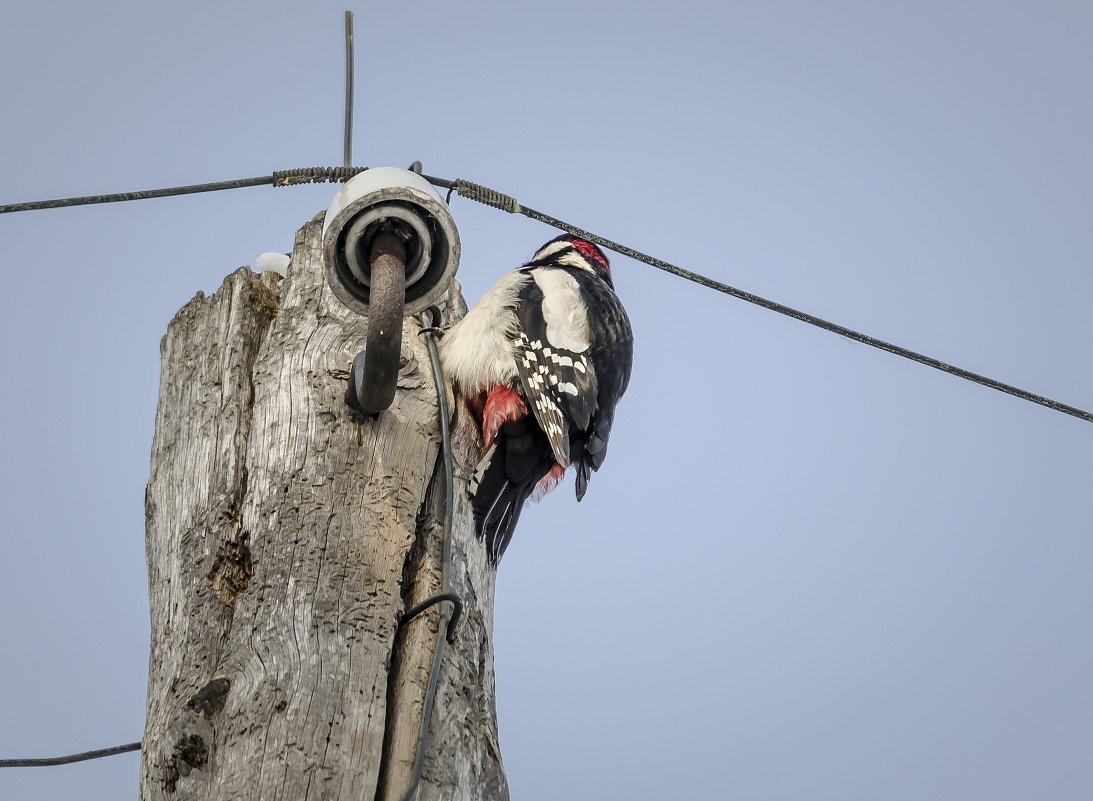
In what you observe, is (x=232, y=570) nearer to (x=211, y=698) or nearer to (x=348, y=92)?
(x=211, y=698)

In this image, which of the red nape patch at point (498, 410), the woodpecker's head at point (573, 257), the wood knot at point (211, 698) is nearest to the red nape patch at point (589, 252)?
the woodpecker's head at point (573, 257)

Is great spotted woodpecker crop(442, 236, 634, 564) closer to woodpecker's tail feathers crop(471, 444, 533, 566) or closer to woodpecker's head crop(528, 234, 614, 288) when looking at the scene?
woodpecker's tail feathers crop(471, 444, 533, 566)

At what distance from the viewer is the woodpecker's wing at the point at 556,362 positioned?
2.91 m

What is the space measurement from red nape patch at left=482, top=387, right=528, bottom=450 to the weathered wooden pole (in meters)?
0.11

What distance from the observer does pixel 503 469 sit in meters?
2.69

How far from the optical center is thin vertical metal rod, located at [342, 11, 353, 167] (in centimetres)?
291

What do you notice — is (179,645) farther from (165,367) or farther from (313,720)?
(165,367)

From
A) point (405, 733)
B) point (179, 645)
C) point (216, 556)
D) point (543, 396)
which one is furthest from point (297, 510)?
point (543, 396)

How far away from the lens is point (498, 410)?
2820 millimetres

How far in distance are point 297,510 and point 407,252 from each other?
1.77ft

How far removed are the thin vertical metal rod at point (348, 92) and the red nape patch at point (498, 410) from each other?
689 millimetres

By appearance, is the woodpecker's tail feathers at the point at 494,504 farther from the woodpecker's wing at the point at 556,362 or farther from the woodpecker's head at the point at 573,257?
the woodpecker's head at the point at 573,257

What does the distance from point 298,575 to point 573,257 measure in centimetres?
218

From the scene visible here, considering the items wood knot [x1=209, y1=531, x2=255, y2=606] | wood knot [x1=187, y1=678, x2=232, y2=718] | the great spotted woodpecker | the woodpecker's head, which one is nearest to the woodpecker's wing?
the great spotted woodpecker
